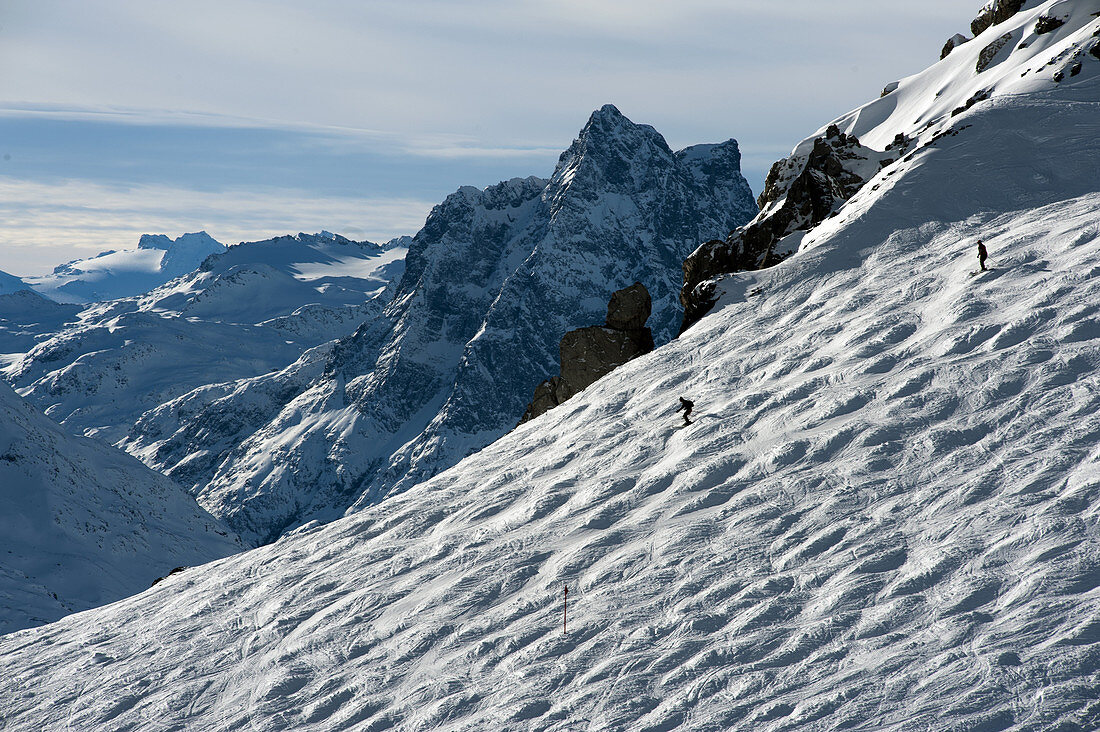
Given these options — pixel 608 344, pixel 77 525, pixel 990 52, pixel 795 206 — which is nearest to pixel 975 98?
pixel 990 52

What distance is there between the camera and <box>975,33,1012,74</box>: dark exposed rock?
4138cm

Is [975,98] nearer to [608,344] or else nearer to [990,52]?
[990,52]

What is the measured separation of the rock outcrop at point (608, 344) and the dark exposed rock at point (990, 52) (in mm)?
20728

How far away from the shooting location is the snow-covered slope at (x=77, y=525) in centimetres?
7112

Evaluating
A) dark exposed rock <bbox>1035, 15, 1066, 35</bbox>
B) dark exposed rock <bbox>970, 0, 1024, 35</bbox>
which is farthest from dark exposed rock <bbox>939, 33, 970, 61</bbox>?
dark exposed rock <bbox>1035, 15, 1066, 35</bbox>

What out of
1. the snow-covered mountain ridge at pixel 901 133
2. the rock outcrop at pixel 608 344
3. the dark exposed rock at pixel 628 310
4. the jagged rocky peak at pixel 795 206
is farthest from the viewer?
the dark exposed rock at pixel 628 310

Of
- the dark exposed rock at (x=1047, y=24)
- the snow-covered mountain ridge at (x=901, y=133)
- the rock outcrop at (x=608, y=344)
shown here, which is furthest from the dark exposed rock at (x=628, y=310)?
the dark exposed rock at (x=1047, y=24)

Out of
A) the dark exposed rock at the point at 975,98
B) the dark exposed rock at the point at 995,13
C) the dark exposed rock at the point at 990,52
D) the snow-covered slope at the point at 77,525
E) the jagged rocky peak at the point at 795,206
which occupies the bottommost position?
the snow-covered slope at the point at 77,525

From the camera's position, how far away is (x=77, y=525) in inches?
3371

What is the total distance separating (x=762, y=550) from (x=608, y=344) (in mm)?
23860

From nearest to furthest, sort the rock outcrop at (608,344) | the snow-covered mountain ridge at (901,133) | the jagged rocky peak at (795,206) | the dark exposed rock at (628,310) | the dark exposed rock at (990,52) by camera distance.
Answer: the snow-covered mountain ridge at (901,133)
the jagged rocky peak at (795,206)
the rock outcrop at (608,344)
the dark exposed rock at (628,310)
the dark exposed rock at (990,52)

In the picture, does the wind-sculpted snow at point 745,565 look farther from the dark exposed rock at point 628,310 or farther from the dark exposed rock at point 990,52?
the dark exposed rock at point 990,52

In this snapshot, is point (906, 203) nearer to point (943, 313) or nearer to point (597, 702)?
point (943, 313)

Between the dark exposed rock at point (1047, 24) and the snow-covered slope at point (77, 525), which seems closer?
the dark exposed rock at point (1047, 24)
